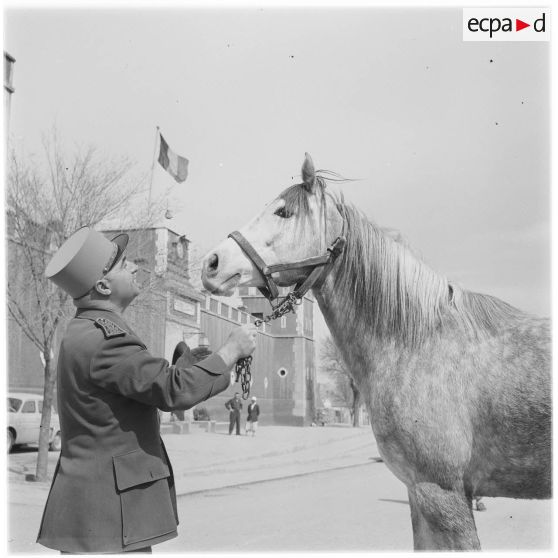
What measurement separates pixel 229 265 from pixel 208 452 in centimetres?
1305

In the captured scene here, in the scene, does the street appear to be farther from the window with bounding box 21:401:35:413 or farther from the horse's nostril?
the window with bounding box 21:401:35:413

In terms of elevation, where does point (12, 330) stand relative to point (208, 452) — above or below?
above

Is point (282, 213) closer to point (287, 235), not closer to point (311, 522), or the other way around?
point (287, 235)

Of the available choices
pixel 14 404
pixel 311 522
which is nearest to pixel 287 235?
pixel 311 522

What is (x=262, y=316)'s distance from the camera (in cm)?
294

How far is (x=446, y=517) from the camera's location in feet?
7.97

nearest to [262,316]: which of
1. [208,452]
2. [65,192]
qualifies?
[65,192]

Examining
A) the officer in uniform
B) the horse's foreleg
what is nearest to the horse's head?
the officer in uniform

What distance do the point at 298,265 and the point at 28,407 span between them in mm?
12905

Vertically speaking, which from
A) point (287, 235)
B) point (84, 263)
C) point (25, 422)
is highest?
point (287, 235)

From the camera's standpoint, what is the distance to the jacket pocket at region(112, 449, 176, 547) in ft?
6.88

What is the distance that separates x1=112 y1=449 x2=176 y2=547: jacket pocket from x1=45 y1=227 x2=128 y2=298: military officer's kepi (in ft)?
2.14

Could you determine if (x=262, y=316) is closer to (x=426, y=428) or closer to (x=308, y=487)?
(x=426, y=428)

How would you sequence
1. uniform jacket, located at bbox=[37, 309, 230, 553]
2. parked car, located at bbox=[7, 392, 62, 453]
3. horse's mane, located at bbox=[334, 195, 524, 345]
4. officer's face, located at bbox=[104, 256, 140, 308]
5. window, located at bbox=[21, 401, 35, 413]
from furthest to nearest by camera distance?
1. window, located at bbox=[21, 401, 35, 413]
2. parked car, located at bbox=[7, 392, 62, 453]
3. horse's mane, located at bbox=[334, 195, 524, 345]
4. officer's face, located at bbox=[104, 256, 140, 308]
5. uniform jacket, located at bbox=[37, 309, 230, 553]
